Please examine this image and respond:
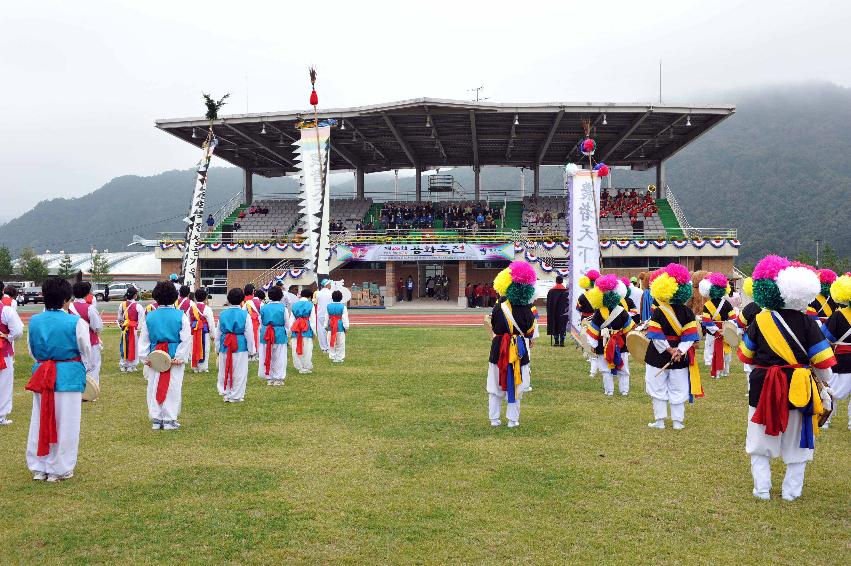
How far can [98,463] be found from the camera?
23.8 ft

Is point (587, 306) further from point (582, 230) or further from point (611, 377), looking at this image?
point (582, 230)

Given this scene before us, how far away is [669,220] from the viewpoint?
142 feet

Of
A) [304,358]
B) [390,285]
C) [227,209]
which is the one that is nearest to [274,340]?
[304,358]

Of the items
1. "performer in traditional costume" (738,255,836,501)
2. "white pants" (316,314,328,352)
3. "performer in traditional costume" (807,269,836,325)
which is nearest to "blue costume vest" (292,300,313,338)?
"white pants" (316,314,328,352)

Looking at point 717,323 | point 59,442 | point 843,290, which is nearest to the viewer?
point 59,442

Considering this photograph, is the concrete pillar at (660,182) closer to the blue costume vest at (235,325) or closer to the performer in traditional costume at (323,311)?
the performer in traditional costume at (323,311)

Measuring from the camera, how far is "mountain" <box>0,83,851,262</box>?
79.2 metres

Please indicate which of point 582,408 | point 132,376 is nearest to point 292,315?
point 132,376

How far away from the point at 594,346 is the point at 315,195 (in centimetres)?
1159

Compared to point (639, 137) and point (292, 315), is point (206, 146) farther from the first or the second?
point (639, 137)

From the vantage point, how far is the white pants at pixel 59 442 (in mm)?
6602

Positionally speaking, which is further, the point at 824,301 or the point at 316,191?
the point at 316,191

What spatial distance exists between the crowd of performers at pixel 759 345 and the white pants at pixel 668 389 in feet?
0.04

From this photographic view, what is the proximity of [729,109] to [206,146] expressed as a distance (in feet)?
92.4
